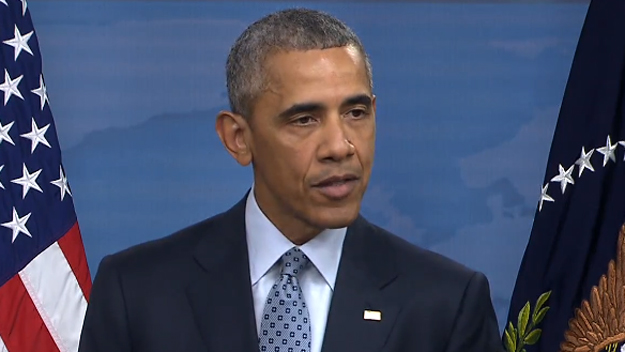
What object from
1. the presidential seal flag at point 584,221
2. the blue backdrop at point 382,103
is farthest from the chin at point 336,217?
the blue backdrop at point 382,103

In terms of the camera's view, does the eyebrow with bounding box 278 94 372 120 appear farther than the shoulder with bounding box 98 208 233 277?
No

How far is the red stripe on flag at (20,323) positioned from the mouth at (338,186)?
138cm

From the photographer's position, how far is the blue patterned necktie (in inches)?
78.8

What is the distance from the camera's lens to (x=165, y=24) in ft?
11.3

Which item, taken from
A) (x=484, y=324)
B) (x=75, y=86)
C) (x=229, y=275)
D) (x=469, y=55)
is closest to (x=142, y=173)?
(x=75, y=86)

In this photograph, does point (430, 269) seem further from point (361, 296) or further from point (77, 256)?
point (77, 256)

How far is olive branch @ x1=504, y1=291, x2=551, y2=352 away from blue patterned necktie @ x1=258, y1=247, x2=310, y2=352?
3.96 feet

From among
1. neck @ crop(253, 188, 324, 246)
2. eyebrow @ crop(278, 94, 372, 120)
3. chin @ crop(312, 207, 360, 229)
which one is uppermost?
eyebrow @ crop(278, 94, 372, 120)

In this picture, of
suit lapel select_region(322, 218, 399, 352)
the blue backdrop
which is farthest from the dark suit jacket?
the blue backdrop

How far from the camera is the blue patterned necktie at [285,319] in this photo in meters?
2.00

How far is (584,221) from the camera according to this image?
299 centimetres

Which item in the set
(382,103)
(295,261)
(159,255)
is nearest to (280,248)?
(295,261)

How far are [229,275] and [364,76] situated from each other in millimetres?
485

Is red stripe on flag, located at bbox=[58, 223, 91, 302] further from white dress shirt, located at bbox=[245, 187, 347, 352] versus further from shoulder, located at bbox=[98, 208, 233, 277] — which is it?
white dress shirt, located at bbox=[245, 187, 347, 352]
